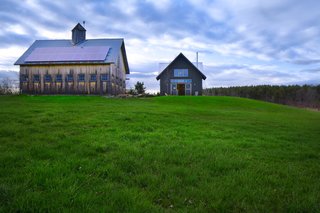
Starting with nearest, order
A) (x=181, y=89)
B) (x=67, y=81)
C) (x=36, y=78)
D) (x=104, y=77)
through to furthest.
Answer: (x=104, y=77), (x=67, y=81), (x=36, y=78), (x=181, y=89)

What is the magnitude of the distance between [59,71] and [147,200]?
3624 cm

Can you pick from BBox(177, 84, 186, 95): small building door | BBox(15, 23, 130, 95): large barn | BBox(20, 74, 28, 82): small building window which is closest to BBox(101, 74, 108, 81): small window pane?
BBox(15, 23, 130, 95): large barn

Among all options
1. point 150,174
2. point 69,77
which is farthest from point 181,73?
point 150,174

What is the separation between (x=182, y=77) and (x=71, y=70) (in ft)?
59.0

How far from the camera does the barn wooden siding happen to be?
35562mm

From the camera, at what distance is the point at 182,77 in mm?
42844

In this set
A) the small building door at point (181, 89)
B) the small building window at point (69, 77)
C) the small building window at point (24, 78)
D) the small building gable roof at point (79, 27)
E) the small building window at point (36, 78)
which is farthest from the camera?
the small building door at point (181, 89)

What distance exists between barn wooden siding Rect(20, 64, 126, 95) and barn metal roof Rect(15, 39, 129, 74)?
73 centimetres

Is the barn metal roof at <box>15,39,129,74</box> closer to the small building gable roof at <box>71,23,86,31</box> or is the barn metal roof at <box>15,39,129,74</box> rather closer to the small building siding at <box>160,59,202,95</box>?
the small building gable roof at <box>71,23,86,31</box>

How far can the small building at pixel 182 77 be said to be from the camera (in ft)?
140

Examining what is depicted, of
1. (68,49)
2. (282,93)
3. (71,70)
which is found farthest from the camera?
(282,93)

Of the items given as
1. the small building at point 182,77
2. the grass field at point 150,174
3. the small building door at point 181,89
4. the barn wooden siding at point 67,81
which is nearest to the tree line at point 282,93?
the small building door at point 181,89

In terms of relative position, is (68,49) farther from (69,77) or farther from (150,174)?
(150,174)

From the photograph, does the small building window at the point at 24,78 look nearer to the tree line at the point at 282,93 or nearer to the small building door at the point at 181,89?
the small building door at the point at 181,89
